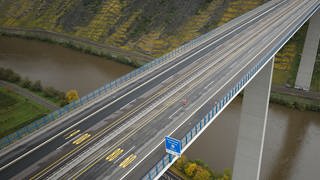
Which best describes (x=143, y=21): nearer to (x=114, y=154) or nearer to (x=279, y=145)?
(x=279, y=145)

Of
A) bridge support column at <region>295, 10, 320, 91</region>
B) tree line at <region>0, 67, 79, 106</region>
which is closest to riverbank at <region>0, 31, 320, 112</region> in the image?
bridge support column at <region>295, 10, 320, 91</region>

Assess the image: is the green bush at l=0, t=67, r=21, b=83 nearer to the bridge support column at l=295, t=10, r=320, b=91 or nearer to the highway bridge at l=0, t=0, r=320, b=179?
the highway bridge at l=0, t=0, r=320, b=179

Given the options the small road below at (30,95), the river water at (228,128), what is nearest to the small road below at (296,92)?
the river water at (228,128)

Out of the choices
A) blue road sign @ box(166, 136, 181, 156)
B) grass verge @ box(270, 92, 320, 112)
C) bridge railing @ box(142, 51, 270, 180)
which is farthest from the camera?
grass verge @ box(270, 92, 320, 112)

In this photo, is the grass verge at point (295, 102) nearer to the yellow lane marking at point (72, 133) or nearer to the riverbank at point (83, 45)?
the riverbank at point (83, 45)

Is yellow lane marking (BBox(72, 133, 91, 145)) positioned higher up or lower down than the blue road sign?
lower down

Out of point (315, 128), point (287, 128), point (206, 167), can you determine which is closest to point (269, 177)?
point (206, 167)

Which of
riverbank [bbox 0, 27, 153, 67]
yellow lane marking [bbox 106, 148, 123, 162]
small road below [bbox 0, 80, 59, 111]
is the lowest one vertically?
small road below [bbox 0, 80, 59, 111]

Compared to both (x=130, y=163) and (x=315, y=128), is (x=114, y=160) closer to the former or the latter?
(x=130, y=163)
